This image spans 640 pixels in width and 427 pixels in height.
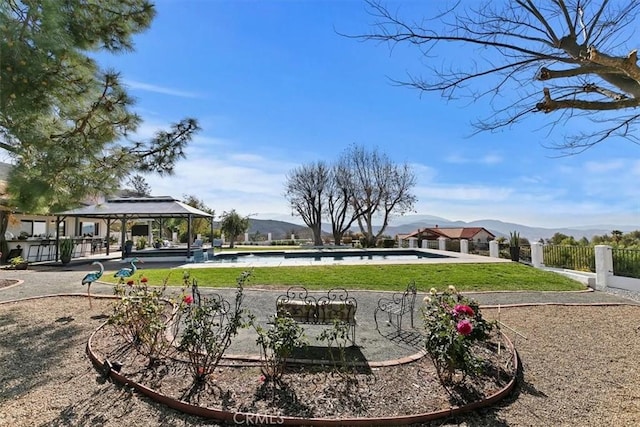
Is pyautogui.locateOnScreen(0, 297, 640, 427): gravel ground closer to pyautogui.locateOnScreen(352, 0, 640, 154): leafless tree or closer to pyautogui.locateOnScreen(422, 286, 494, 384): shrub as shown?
pyautogui.locateOnScreen(422, 286, 494, 384): shrub

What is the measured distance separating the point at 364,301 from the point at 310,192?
26.3 metres

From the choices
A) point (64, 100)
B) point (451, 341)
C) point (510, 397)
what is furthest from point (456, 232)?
point (64, 100)

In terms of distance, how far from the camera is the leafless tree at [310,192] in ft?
109

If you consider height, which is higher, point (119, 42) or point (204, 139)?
point (119, 42)

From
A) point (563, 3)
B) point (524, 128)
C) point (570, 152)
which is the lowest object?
point (570, 152)

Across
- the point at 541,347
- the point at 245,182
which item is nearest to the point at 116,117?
the point at 541,347

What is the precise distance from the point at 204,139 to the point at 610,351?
806 cm

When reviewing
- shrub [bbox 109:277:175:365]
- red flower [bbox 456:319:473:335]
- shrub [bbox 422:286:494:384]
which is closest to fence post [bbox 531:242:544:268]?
shrub [bbox 422:286:494:384]

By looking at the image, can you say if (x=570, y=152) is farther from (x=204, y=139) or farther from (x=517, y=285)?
(x=517, y=285)

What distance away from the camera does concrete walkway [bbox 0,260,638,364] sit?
15.4 ft

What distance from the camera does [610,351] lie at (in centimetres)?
491

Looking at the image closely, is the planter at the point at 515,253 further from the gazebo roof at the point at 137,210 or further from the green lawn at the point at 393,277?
the gazebo roof at the point at 137,210

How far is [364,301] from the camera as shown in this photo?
7.87 metres

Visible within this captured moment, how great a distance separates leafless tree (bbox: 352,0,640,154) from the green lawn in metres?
6.71
